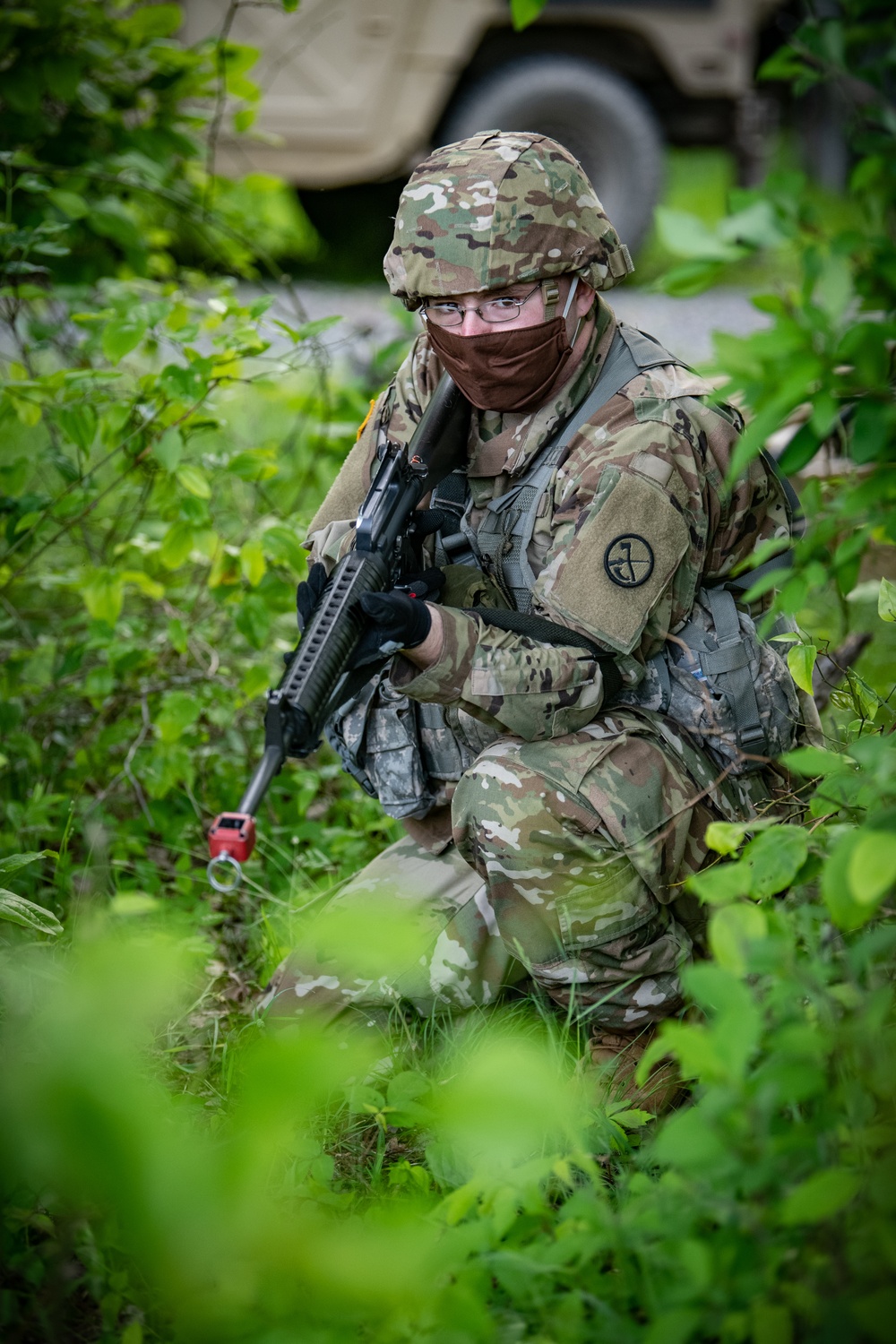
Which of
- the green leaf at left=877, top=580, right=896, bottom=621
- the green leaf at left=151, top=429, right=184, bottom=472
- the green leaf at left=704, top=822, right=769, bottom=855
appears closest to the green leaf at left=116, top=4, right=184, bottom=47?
the green leaf at left=151, top=429, right=184, bottom=472

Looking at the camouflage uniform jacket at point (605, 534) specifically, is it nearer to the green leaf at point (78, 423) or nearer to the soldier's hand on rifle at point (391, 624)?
the soldier's hand on rifle at point (391, 624)

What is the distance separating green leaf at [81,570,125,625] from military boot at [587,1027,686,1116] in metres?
1.59

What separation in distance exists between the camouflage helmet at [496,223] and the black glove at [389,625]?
0.62m

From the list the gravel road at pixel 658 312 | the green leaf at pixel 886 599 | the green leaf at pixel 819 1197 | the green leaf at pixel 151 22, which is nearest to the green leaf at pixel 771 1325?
the green leaf at pixel 819 1197

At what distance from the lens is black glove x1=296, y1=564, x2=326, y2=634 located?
233 cm

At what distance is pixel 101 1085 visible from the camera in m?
0.87

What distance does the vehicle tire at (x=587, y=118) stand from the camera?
6.95 meters

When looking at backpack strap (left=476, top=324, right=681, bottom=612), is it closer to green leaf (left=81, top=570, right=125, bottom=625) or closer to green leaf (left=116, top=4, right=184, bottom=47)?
green leaf (left=81, top=570, right=125, bottom=625)

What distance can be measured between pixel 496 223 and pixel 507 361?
26cm

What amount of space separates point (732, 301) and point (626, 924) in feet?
21.1

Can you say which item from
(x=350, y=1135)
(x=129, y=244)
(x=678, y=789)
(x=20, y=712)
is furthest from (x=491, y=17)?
(x=350, y=1135)

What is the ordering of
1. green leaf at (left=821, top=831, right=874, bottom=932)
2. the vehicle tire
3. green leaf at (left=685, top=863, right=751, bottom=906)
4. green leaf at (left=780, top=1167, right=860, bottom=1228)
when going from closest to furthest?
green leaf at (left=780, top=1167, right=860, bottom=1228) < green leaf at (left=821, top=831, right=874, bottom=932) < green leaf at (left=685, top=863, right=751, bottom=906) < the vehicle tire

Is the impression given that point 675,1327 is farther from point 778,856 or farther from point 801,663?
point 801,663

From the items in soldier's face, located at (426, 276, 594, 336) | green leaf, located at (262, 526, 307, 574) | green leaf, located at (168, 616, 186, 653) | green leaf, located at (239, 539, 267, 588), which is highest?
soldier's face, located at (426, 276, 594, 336)
